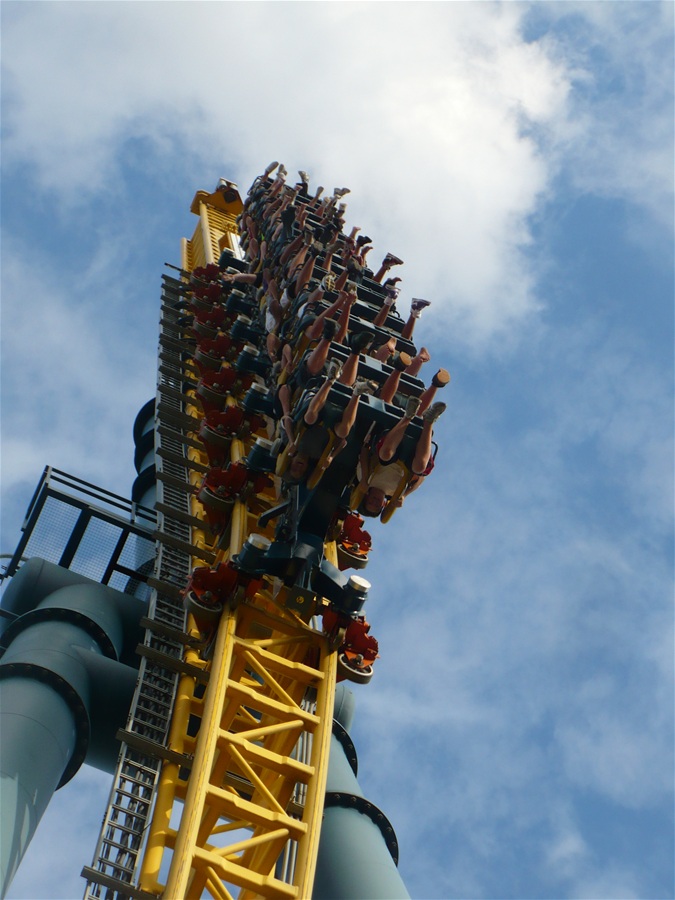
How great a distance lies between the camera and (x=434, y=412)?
1270 centimetres

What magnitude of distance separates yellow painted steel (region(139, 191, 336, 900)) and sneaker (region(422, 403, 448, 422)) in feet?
7.90

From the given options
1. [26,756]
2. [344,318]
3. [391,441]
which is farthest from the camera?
[344,318]

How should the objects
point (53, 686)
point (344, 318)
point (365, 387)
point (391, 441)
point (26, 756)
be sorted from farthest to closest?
point (344, 318), point (365, 387), point (391, 441), point (53, 686), point (26, 756)

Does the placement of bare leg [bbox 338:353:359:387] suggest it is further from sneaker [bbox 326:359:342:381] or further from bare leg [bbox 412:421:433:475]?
bare leg [bbox 412:421:433:475]

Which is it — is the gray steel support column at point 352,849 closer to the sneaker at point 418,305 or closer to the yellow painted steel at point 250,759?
the yellow painted steel at point 250,759

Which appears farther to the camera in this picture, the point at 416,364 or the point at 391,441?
the point at 416,364

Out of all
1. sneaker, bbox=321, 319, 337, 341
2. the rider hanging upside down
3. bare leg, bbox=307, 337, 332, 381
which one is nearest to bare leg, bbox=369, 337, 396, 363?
sneaker, bbox=321, 319, 337, 341

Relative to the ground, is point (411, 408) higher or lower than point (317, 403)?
higher

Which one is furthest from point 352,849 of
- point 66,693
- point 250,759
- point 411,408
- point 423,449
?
point 411,408

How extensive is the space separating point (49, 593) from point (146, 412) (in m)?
8.66

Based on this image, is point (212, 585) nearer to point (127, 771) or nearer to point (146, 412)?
point (127, 771)

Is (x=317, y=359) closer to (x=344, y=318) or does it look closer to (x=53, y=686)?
(x=344, y=318)

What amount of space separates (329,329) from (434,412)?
209 centimetres

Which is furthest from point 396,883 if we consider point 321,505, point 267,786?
point 321,505
